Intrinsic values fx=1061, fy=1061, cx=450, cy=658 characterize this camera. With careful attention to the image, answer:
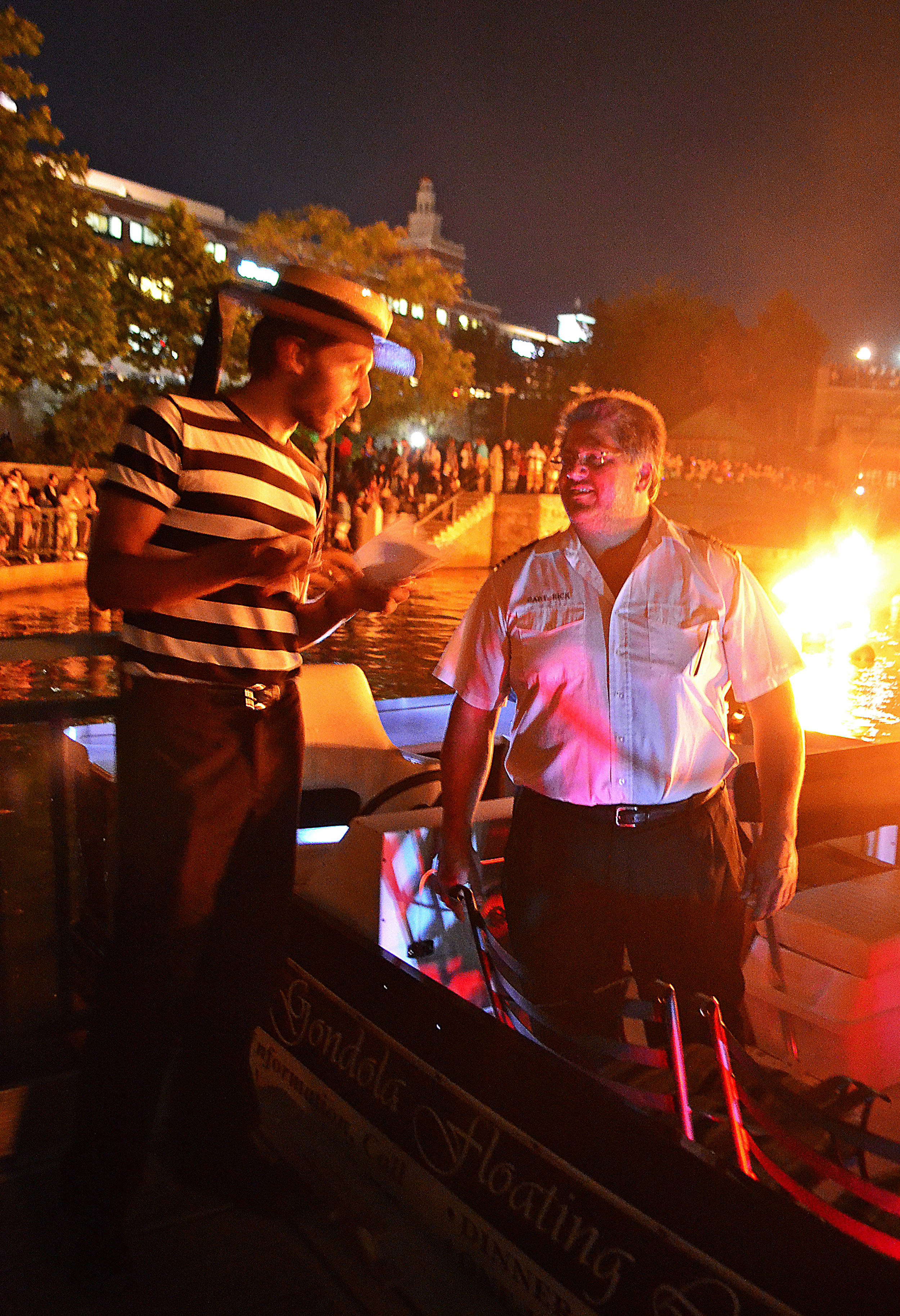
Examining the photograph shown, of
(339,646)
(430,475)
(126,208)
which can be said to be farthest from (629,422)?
(126,208)

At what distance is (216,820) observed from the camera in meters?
2.23

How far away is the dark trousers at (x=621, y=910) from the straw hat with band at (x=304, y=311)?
1190mm

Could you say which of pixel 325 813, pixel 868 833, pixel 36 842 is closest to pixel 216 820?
pixel 325 813

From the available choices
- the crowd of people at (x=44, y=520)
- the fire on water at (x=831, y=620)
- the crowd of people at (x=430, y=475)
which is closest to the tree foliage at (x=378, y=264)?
the crowd of people at (x=430, y=475)

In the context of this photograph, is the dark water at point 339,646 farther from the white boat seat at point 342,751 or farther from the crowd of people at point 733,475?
the crowd of people at point 733,475

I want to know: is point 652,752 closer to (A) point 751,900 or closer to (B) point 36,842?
(A) point 751,900

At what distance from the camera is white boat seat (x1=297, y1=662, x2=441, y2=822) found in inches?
184

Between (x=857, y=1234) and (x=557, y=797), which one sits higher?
(x=557, y=797)

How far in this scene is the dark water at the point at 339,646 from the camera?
1192cm

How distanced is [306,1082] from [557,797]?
1037mm

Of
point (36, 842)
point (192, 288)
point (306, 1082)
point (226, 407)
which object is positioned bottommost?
point (36, 842)

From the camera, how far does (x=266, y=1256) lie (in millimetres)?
2441

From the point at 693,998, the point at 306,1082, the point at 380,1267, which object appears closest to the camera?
the point at 693,998

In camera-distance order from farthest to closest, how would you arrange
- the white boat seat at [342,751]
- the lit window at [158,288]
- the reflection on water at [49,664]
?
the lit window at [158,288] < the reflection on water at [49,664] < the white boat seat at [342,751]
